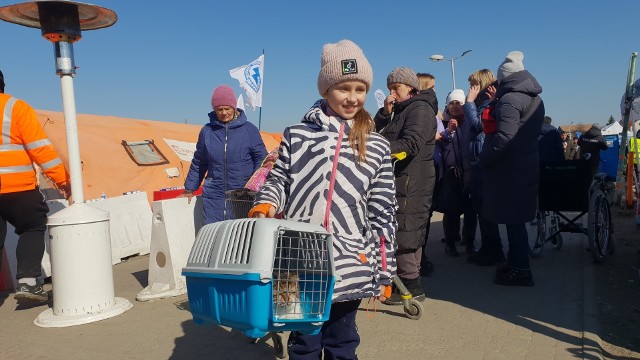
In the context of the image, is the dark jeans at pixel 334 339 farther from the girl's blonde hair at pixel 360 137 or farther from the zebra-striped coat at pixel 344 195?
the girl's blonde hair at pixel 360 137

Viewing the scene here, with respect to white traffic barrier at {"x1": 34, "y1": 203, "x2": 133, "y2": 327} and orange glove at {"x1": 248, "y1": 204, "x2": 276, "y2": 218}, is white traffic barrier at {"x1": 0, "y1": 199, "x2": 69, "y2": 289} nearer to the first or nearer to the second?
white traffic barrier at {"x1": 34, "y1": 203, "x2": 133, "y2": 327}

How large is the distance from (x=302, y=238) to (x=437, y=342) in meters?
2.12

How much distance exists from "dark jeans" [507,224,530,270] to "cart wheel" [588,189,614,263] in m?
1.07

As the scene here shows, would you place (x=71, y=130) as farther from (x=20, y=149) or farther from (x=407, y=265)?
(x=407, y=265)

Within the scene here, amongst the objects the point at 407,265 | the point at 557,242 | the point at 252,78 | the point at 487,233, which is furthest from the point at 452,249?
the point at 252,78

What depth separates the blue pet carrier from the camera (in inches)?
76.2

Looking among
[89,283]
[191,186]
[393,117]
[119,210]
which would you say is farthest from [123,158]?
[393,117]

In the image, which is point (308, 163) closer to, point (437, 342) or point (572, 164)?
point (437, 342)

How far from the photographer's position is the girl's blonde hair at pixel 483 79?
6082 mm

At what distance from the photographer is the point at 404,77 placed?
15.2 feet

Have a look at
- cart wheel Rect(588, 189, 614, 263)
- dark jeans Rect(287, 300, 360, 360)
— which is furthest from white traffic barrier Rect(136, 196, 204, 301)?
cart wheel Rect(588, 189, 614, 263)

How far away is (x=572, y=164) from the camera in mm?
6027

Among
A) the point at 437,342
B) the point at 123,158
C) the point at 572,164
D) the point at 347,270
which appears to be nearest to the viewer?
the point at 347,270

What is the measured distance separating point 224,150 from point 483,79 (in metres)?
3.00
